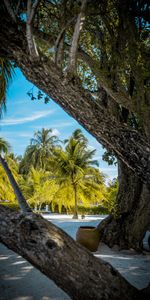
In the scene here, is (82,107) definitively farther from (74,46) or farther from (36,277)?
(36,277)

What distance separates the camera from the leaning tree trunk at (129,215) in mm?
6684

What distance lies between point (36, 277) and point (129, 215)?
3.74m

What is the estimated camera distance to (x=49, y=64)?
3.25 metres

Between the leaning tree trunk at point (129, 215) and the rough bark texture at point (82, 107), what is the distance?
3791 millimetres

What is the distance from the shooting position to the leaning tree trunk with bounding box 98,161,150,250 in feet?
21.9

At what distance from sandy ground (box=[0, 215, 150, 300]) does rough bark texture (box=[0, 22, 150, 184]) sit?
7.46ft

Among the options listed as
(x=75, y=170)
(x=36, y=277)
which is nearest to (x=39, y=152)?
(x=75, y=170)

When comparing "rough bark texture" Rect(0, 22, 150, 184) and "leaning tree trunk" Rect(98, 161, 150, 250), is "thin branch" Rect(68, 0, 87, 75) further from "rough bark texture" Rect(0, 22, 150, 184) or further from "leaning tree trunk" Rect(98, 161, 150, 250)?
"leaning tree trunk" Rect(98, 161, 150, 250)

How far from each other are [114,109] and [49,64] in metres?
3.07

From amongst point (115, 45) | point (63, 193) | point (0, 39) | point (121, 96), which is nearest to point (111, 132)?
point (121, 96)

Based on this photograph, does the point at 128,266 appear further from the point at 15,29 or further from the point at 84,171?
the point at 84,171

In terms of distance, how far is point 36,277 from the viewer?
3992 mm

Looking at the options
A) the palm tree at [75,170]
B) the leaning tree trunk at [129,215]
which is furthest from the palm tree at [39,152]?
the leaning tree trunk at [129,215]

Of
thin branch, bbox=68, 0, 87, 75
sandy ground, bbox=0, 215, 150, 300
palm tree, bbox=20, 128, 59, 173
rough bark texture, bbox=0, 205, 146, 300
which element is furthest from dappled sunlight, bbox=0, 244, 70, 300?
palm tree, bbox=20, 128, 59, 173
